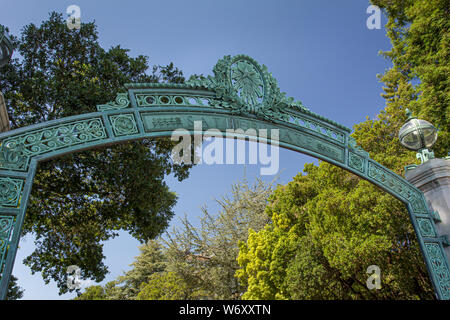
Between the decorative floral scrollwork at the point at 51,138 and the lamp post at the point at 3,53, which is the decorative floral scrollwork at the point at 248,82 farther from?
the lamp post at the point at 3,53

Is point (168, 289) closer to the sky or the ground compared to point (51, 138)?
closer to the sky

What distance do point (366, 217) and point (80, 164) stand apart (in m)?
6.74

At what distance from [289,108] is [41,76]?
5211 millimetres

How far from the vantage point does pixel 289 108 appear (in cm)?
416

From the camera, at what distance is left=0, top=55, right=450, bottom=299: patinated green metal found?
2713mm

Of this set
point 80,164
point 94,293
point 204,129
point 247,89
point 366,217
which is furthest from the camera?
point 94,293

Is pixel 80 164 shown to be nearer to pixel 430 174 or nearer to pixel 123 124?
pixel 123 124

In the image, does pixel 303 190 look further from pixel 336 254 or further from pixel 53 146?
pixel 53 146

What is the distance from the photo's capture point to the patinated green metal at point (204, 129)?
2.71 meters

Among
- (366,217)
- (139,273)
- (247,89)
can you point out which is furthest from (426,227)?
(139,273)

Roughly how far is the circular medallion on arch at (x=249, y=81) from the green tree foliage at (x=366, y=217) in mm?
5264

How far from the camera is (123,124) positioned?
10.7 ft

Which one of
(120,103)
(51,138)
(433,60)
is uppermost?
(433,60)
